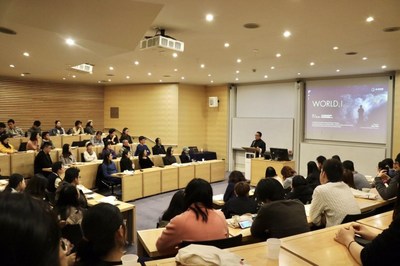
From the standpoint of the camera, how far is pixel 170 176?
26.3ft

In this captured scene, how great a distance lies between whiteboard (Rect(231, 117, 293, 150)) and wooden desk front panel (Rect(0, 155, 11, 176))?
7471 mm

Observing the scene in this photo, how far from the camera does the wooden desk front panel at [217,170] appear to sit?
932 centimetres

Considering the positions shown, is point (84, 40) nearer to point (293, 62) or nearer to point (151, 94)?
point (293, 62)

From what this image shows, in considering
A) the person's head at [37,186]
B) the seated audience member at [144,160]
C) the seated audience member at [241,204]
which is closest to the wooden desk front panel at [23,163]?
the seated audience member at [144,160]

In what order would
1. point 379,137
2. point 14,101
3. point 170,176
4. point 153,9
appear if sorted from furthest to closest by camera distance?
point 14,101 → point 379,137 → point 170,176 → point 153,9

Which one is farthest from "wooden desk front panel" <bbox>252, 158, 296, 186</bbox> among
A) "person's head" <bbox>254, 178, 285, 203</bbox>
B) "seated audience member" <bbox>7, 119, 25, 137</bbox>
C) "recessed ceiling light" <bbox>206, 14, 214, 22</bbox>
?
"seated audience member" <bbox>7, 119, 25, 137</bbox>

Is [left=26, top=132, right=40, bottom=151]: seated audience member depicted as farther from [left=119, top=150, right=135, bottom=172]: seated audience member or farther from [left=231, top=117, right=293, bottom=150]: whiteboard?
[left=231, top=117, right=293, bottom=150]: whiteboard

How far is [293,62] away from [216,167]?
12.9 ft

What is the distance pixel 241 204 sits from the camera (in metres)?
3.79

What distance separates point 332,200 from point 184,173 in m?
5.76

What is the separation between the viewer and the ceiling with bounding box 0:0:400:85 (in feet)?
11.7

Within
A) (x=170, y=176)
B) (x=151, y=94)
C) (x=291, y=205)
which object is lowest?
(x=170, y=176)

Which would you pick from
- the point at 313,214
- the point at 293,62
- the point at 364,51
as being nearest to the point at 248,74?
the point at 293,62

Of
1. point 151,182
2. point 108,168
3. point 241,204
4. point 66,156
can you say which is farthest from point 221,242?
point 66,156
